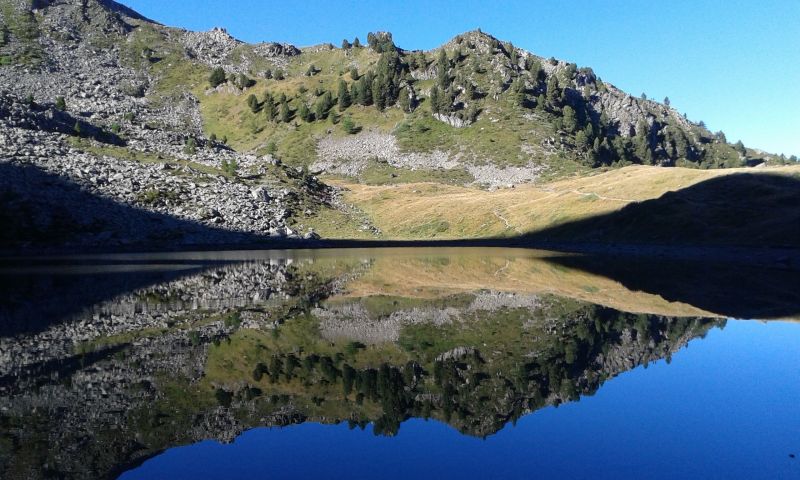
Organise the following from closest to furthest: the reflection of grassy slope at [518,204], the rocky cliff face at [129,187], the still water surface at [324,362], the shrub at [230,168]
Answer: the still water surface at [324,362] → the rocky cliff face at [129,187] → the reflection of grassy slope at [518,204] → the shrub at [230,168]

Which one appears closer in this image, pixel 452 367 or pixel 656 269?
pixel 452 367

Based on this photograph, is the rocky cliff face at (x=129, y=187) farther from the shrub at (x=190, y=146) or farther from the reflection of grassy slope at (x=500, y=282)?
the reflection of grassy slope at (x=500, y=282)

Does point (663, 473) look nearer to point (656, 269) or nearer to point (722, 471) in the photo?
point (722, 471)

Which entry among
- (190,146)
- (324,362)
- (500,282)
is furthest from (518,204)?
(324,362)

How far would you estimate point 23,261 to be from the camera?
7006 centimetres

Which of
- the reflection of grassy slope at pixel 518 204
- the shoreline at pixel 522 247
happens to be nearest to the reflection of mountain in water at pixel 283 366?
the shoreline at pixel 522 247

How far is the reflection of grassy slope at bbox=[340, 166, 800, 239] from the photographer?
111750 mm

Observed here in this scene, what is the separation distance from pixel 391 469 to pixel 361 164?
18613 cm

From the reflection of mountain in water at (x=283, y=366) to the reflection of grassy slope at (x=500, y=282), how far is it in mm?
3480

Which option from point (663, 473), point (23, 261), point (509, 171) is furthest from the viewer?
point (509, 171)

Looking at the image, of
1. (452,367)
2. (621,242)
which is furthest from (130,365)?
(621,242)

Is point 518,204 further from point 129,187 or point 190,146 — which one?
point 129,187

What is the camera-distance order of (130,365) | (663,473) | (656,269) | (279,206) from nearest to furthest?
(663,473)
(130,365)
(656,269)
(279,206)

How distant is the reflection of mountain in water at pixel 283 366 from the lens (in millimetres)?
16141
